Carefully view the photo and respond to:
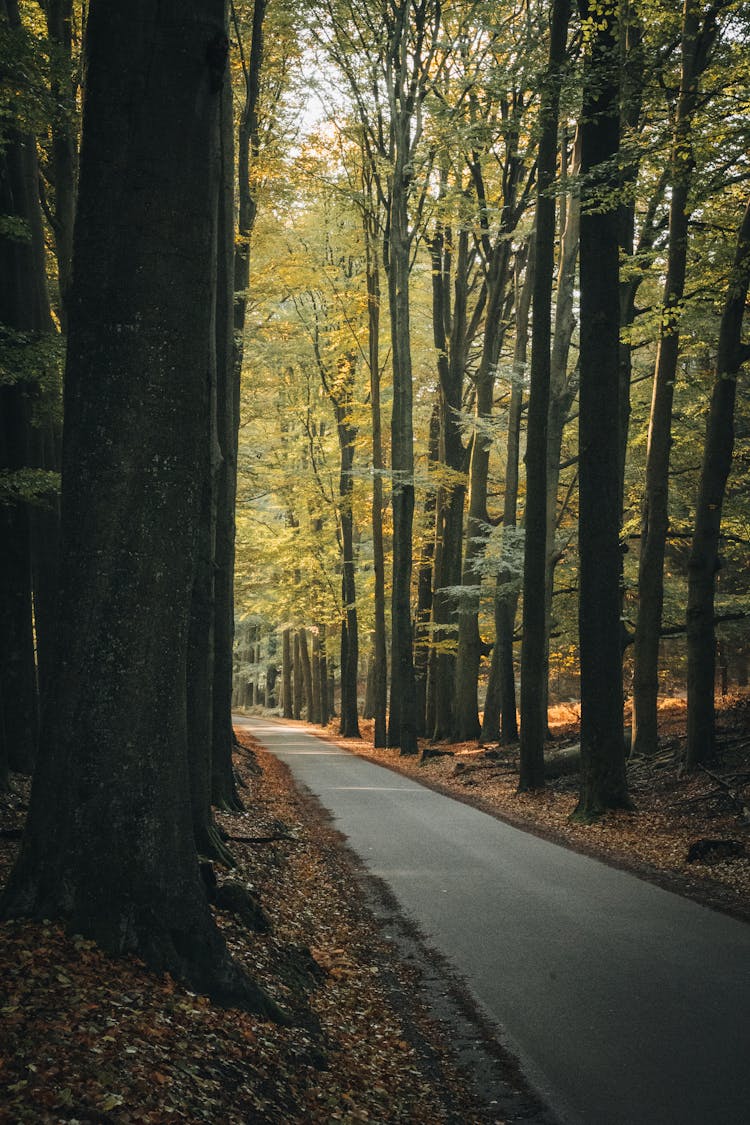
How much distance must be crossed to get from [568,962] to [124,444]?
4772 mm

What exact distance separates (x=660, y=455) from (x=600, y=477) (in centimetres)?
313

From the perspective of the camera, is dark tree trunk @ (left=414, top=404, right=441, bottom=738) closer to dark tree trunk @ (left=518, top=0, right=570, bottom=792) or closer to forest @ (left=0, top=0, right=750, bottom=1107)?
forest @ (left=0, top=0, right=750, bottom=1107)

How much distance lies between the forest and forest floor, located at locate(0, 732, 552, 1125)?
30 cm

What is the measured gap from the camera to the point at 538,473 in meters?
16.0

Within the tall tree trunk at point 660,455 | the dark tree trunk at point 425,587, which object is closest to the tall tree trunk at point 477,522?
the dark tree trunk at point 425,587

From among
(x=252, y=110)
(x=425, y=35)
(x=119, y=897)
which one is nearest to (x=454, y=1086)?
(x=119, y=897)

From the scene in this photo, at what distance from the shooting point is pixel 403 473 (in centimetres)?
2339

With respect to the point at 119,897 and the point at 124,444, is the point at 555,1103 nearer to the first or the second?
the point at 119,897

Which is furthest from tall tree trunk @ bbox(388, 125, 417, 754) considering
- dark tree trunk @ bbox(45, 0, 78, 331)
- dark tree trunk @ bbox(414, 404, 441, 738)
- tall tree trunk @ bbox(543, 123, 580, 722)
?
dark tree trunk @ bbox(45, 0, 78, 331)

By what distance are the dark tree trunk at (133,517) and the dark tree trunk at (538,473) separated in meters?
11.2

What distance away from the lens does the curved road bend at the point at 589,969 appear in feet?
15.0

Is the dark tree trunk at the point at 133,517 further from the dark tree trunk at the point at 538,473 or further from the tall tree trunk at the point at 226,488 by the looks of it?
the dark tree trunk at the point at 538,473

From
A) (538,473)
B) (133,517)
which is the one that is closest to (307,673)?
(538,473)

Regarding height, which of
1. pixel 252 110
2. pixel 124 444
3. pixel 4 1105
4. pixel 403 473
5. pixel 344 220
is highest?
pixel 344 220
